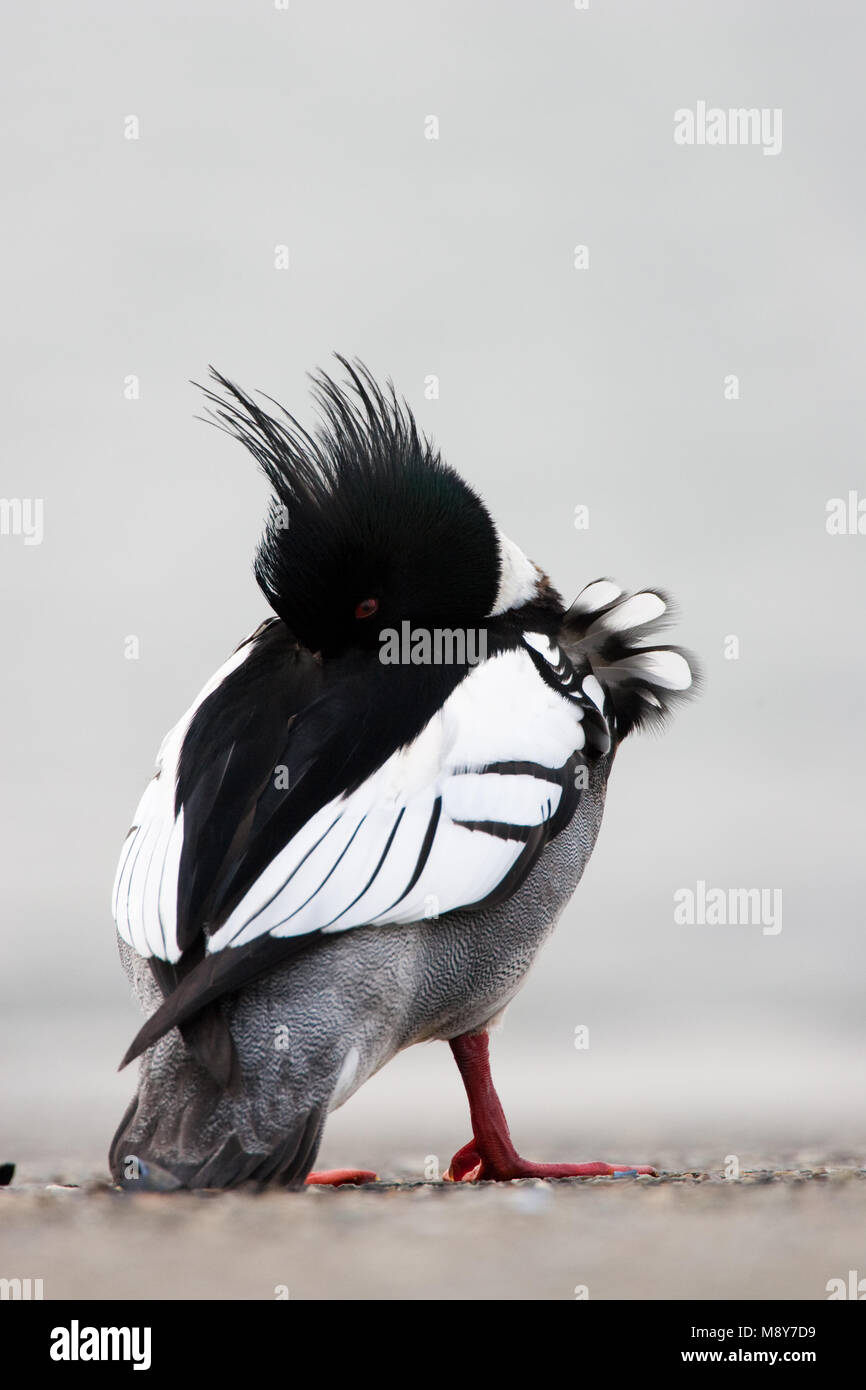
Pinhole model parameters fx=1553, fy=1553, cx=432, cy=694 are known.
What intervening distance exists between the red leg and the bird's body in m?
0.01

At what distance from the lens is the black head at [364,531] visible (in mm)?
4289

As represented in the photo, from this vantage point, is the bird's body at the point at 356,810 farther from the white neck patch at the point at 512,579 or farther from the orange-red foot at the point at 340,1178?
the orange-red foot at the point at 340,1178

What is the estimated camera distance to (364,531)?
435 cm

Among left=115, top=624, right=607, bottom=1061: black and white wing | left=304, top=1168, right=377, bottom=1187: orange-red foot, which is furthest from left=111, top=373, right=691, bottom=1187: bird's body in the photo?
left=304, top=1168, right=377, bottom=1187: orange-red foot

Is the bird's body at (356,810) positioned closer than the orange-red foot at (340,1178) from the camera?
Yes

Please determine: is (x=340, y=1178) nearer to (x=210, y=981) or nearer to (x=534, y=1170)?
(x=534, y=1170)

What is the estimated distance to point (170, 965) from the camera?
374 centimetres

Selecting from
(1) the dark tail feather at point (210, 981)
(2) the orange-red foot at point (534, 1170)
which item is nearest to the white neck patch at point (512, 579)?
(1) the dark tail feather at point (210, 981)

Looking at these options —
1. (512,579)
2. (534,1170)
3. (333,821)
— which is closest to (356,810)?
(333,821)

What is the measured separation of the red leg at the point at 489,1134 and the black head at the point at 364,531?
1.24 m

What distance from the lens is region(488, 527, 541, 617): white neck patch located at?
4711mm

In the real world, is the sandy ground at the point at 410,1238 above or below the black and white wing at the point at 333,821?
below

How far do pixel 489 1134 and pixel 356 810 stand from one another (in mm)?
1202

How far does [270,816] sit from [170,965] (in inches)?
17.0
